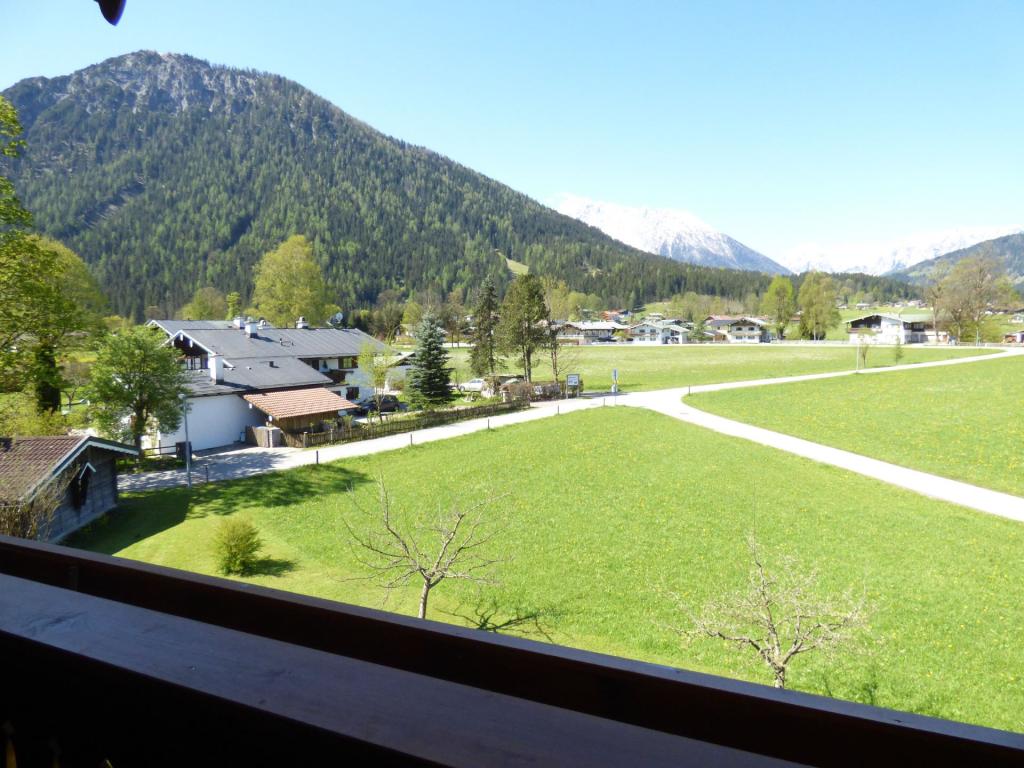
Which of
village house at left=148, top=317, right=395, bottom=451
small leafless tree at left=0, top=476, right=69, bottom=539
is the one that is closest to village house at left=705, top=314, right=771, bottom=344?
village house at left=148, top=317, right=395, bottom=451

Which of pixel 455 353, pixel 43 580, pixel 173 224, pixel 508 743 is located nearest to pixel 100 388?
pixel 43 580

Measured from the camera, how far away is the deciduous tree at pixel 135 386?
23.4 m

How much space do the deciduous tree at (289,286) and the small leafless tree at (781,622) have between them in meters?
48.4

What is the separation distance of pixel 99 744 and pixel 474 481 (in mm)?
19849

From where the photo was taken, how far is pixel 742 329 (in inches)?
4464

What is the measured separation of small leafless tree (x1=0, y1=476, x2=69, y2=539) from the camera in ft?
41.4

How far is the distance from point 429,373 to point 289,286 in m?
21.8

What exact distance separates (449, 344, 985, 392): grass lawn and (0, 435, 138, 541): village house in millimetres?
31436

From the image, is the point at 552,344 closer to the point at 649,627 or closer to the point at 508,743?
the point at 649,627

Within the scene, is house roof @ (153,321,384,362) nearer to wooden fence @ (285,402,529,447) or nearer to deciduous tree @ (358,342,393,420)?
deciduous tree @ (358,342,393,420)

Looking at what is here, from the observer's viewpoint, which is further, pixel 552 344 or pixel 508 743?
pixel 552 344

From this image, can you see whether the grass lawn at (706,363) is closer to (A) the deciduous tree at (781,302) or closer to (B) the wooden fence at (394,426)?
(B) the wooden fence at (394,426)

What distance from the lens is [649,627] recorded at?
10766 millimetres

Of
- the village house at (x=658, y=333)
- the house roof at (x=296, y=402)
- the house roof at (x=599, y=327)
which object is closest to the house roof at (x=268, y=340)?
the house roof at (x=296, y=402)
